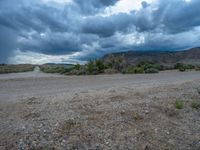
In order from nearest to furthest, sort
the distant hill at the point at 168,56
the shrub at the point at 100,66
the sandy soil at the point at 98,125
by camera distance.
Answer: the sandy soil at the point at 98,125, the shrub at the point at 100,66, the distant hill at the point at 168,56

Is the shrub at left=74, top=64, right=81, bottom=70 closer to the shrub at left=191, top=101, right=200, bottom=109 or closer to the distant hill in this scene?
the shrub at left=191, top=101, right=200, bottom=109

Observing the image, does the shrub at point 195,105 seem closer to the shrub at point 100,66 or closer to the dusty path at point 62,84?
the dusty path at point 62,84

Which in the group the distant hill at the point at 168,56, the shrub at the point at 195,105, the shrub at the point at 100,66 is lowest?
the shrub at the point at 195,105

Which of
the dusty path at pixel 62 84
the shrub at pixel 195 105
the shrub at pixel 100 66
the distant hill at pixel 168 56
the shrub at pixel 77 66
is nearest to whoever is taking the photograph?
the shrub at pixel 195 105

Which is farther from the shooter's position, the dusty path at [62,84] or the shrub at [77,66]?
the shrub at [77,66]

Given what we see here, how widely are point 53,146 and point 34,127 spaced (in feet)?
4.06

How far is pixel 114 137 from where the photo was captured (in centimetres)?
633

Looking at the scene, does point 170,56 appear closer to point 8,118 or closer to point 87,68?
A: point 87,68

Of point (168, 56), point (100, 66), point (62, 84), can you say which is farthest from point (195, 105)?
point (168, 56)

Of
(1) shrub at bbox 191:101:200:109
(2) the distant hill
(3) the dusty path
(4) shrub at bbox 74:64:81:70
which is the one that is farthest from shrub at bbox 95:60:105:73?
(2) the distant hill

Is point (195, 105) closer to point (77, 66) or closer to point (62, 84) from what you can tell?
point (62, 84)

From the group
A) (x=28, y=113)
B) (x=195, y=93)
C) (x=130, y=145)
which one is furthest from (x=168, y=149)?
(x=195, y=93)

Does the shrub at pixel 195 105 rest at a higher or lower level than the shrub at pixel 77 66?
lower

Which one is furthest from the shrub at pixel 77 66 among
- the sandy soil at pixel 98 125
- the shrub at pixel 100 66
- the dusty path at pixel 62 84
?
the sandy soil at pixel 98 125
